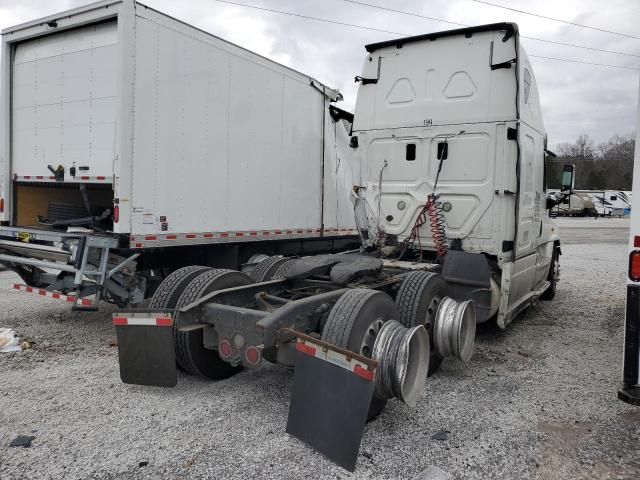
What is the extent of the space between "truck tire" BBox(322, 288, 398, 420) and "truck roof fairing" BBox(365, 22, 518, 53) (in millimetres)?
3696

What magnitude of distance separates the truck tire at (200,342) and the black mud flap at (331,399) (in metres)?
1.18

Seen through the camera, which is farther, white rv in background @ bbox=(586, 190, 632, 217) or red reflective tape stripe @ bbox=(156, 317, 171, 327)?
white rv in background @ bbox=(586, 190, 632, 217)

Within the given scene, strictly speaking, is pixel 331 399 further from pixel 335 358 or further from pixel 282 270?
pixel 282 270

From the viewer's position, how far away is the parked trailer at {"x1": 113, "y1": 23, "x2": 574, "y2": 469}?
3.40 m

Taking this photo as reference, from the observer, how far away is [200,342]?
417 cm

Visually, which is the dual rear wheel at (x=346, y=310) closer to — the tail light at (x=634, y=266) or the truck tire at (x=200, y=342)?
the truck tire at (x=200, y=342)

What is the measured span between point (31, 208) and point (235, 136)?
9.87 feet

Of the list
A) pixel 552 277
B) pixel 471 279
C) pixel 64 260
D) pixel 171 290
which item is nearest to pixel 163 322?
pixel 171 290

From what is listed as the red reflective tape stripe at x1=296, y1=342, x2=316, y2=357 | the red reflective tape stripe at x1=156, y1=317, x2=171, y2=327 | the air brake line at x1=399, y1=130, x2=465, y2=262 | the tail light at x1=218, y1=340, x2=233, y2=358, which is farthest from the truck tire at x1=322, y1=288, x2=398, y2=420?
the air brake line at x1=399, y1=130, x2=465, y2=262

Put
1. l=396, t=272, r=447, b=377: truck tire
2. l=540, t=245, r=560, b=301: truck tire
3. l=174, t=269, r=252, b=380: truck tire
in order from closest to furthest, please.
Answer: l=174, t=269, r=252, b=380: truck tire → l=396, t=272, r=447, b=377: truck tire → l=540, t=245, r=560, b=301: truck tire

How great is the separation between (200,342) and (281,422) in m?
0.98

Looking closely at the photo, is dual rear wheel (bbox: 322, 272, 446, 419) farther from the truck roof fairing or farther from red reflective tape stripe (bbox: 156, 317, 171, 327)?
the truck roof fairing

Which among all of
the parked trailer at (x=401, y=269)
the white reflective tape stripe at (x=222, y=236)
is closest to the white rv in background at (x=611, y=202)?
the parked trailer at (x=401, y=269)

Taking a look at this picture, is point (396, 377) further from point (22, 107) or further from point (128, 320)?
point (22, 107)
